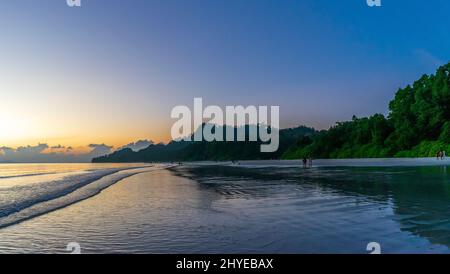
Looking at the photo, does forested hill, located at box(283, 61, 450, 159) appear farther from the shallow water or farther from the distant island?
the shallow water

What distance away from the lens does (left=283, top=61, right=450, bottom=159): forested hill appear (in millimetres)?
82000

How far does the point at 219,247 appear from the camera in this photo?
8492 millimetres

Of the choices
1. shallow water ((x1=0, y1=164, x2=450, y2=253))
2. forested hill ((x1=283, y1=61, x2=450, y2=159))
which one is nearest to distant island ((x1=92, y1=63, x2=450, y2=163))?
forested hill ((x1=283, y1=61, x2=450, y2=159))

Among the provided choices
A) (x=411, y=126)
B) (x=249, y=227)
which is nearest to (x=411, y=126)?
(x=411, y=126)

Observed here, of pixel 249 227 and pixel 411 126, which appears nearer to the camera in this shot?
pixel 249 227

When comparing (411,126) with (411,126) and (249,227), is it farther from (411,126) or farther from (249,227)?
(249,227)

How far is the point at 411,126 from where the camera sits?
89438 mm

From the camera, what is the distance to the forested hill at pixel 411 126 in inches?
3228

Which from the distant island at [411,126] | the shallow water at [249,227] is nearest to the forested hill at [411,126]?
the distant island at [411,126]

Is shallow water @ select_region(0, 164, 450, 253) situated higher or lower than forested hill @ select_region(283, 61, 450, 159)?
lower
